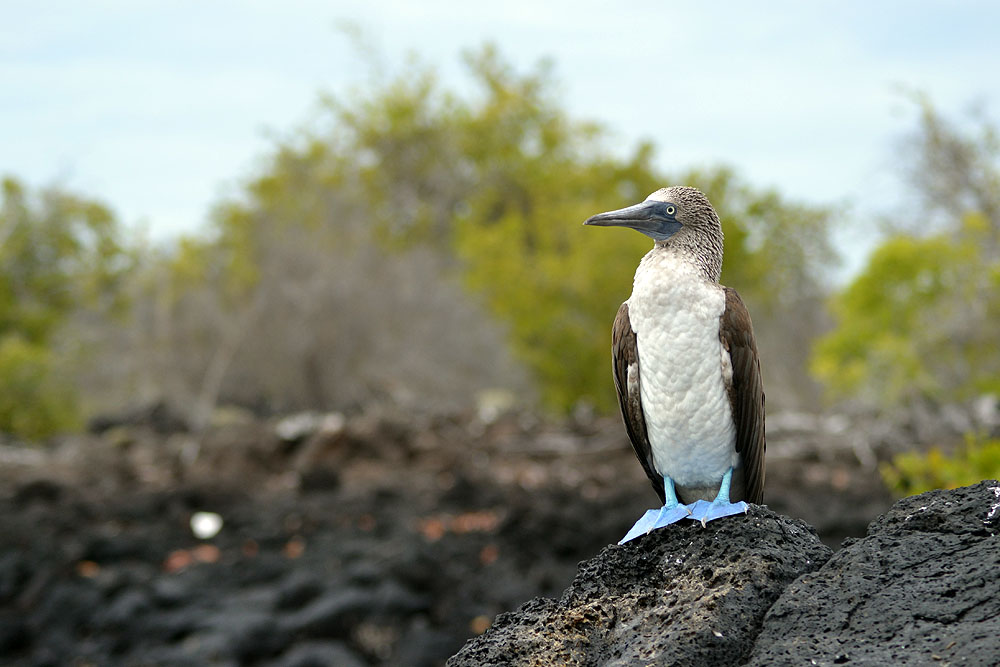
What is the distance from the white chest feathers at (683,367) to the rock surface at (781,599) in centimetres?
26

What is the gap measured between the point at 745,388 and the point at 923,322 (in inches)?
518

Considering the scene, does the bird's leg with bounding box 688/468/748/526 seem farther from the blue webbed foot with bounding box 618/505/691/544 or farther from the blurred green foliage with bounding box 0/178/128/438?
the blurred green foliage with bounding box 0/178/128/438

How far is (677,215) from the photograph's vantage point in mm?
2701

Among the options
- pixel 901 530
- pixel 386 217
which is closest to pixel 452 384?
pixel 386 217

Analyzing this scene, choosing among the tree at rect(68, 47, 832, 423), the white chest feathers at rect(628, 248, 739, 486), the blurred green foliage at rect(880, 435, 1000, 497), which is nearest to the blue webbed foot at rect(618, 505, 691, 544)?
the white chest feathers at rect(628, 248, 739, 486)

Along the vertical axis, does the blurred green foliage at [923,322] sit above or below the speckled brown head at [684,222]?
above

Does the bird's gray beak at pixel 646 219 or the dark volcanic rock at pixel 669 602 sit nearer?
the dark volcanic rock at pixel 669 602

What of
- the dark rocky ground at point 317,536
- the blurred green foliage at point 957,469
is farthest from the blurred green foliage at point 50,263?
the blurred green foliage at point 957,469

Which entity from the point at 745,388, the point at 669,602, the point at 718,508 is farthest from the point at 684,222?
the point at 669,602

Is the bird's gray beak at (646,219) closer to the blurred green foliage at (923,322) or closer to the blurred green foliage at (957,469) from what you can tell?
the blurred green foliage at (957,469)

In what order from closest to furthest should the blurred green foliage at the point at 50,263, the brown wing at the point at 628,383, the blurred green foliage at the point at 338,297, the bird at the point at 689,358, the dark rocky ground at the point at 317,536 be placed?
the bird at the point at 689,358, the brown wing at the point at 628,383, the dark rocky ground at the point at 317,536, the blurred green foliage at the point at 338,297, the blurred green foliage at the point at 50,263

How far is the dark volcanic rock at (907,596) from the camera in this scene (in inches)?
77.2

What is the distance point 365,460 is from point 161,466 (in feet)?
10.7

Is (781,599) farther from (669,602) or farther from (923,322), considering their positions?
(923,322)
